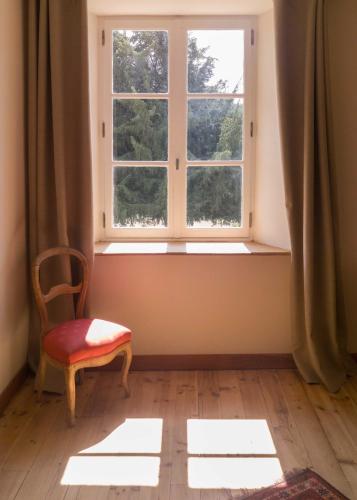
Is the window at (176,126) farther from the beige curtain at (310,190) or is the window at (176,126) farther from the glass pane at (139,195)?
the beige curtain at (310,190)

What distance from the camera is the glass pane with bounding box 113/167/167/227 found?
3391 millimetres

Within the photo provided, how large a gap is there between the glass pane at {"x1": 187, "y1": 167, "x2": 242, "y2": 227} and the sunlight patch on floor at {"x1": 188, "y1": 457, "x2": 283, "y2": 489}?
1626mm

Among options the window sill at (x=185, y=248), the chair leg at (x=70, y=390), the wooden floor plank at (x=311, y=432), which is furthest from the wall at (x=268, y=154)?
the chair leg at (x=70, y=390)

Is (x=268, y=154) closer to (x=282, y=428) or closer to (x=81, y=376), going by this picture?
(x=282, y=428)

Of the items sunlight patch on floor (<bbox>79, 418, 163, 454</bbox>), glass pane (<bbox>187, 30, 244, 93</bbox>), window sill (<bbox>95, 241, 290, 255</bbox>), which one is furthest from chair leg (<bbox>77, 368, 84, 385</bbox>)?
glass pane (<bbox>187, 30, 244, 93</bbox>)

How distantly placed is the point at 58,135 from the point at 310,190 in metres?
1.41

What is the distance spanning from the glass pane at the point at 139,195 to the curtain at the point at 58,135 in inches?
19.3

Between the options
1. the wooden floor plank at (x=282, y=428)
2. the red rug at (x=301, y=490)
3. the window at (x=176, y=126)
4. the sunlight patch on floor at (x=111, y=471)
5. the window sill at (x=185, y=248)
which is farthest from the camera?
the window at (x=176, y=126)

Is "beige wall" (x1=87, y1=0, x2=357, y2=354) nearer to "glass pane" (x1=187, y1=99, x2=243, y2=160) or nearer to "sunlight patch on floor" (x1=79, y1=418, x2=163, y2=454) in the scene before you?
"glass pane" (x1=187, y1=99, x2=243, y2=160)

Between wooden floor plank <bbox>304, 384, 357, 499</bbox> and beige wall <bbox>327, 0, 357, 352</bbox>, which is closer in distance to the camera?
wooden floor plank <bbox>304, 384, 357, 499</bbox>

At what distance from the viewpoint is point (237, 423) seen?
2561 millimetres

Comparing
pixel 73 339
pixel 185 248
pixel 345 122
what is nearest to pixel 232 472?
pixel 73 339

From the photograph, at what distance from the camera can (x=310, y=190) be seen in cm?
285

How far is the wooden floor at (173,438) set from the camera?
2.06 m
